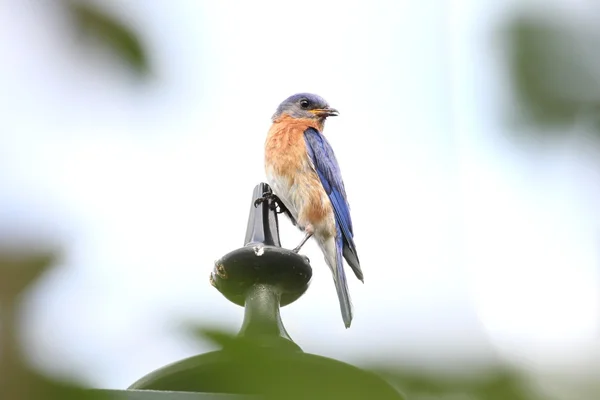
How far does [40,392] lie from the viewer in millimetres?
560

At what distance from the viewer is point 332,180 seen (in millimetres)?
6879

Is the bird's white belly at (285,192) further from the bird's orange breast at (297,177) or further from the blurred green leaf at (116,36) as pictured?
the blurred green leaf at (116,36)

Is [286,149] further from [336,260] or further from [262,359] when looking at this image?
[262,359]

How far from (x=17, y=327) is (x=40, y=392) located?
0.11m

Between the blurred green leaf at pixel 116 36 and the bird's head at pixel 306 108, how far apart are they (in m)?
6.68

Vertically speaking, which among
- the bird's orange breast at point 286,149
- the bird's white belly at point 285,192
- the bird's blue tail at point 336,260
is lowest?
the bird's blue tail at point 336,260

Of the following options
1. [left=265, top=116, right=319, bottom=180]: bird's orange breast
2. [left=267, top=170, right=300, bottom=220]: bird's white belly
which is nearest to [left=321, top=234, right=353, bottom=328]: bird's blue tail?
[left=267, top=170, right=300, bottom=220]: bird's white belly

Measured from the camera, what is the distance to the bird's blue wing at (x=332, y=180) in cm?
648

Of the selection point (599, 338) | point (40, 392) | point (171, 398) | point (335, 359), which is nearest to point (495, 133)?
point (599, 338)

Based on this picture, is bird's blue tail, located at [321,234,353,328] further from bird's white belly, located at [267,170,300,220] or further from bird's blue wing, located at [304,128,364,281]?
bird's white belly, located at [267,170,300,220]

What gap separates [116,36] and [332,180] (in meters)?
6.15

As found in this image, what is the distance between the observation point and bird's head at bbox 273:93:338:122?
745 centimetres

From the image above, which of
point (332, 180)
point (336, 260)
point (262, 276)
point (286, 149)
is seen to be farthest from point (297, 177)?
point (262, 276)

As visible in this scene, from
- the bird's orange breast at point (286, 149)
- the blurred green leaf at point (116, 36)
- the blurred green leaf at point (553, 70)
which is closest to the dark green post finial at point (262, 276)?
the blurred green leaf at point (116, 36)
